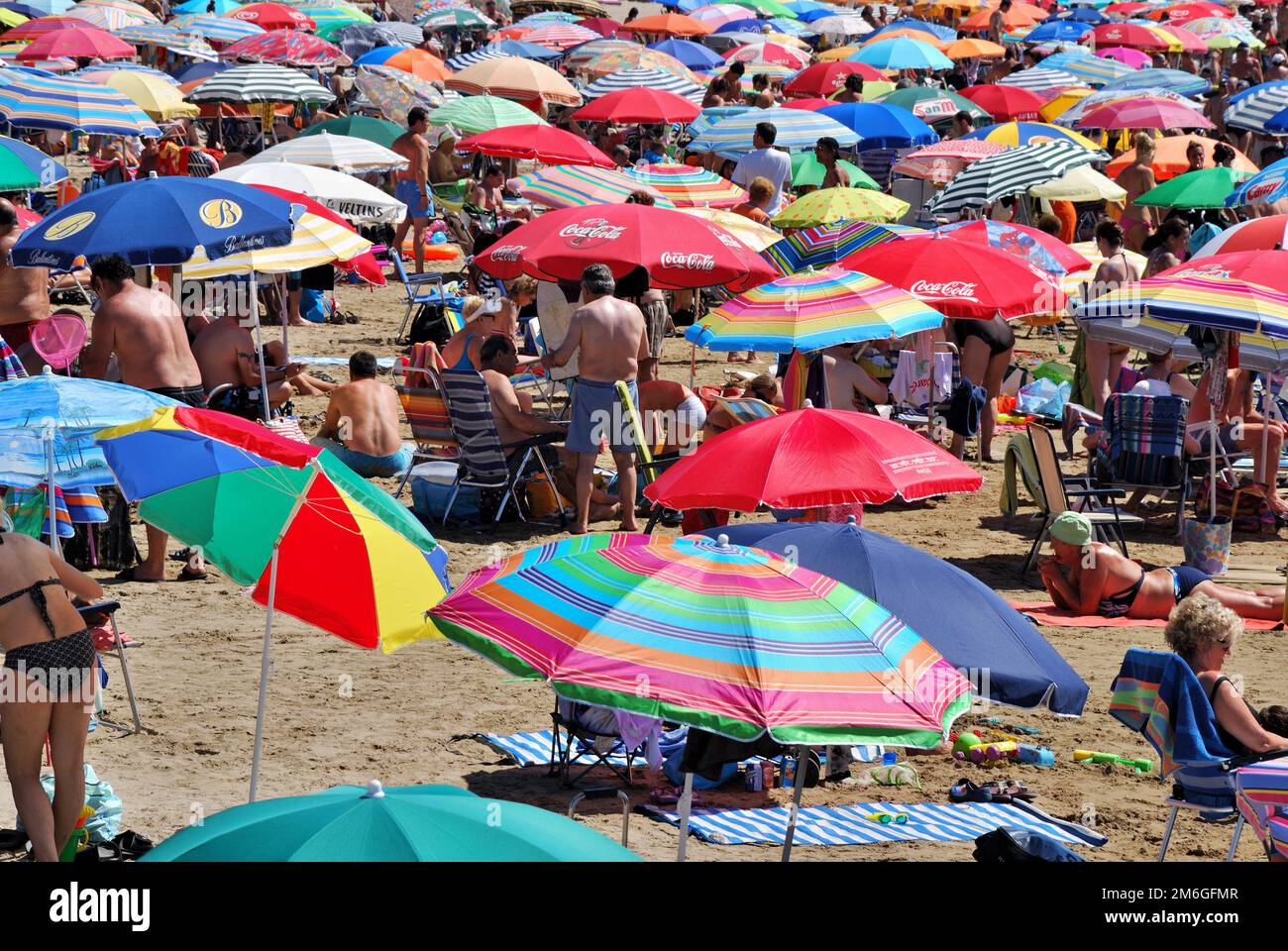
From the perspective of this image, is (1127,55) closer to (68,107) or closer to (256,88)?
(256,88)

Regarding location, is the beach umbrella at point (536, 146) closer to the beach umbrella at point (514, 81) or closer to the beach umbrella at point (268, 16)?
the beach umbrella at point (514, 81)

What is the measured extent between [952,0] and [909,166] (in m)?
18.7

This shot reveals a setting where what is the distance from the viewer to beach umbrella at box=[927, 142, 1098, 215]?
53.4ft

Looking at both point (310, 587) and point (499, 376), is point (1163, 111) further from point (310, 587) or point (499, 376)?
point (310, 587)

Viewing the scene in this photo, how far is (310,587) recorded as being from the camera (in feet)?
19.3

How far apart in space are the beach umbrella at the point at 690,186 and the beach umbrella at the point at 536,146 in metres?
2.67

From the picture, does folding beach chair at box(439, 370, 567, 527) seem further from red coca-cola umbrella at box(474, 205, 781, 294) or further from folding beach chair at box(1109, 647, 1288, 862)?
folding beach chair at box(1109, 647, 1288, 862)

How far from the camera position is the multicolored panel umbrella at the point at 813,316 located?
1027 cm

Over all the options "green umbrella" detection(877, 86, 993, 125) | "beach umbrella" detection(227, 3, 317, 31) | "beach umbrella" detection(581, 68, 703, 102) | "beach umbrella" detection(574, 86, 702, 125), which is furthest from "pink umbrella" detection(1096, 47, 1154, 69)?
"beach umbrella" detection(227, 3, 317, 31)

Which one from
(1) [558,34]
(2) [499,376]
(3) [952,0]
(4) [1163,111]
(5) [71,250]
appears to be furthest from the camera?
(3) [952,0]

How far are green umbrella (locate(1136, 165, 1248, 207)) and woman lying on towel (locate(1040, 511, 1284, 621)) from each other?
8.31m

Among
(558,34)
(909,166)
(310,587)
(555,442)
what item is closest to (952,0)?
(558,34)
